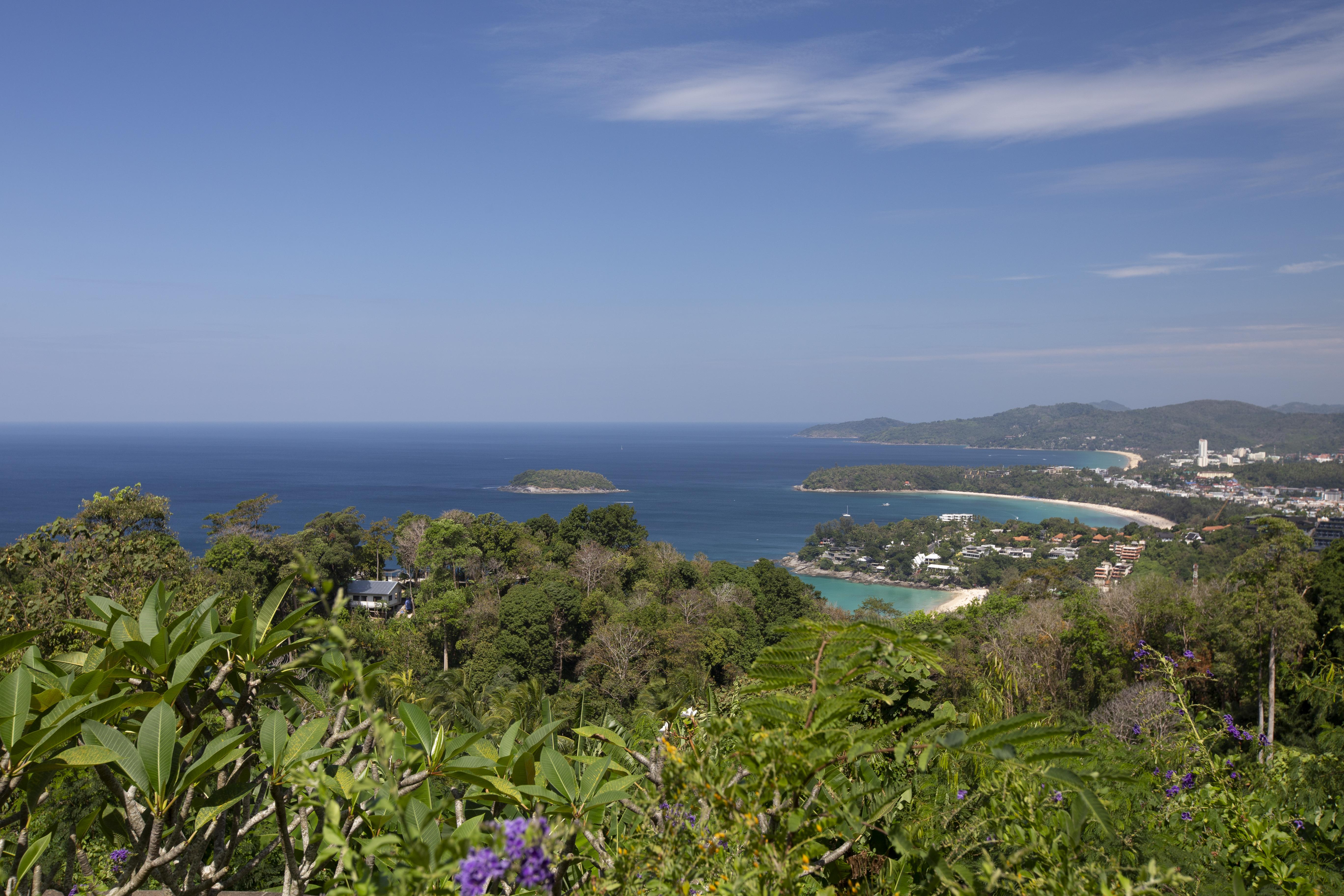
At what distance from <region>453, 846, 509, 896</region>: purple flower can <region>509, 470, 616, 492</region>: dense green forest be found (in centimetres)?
8051

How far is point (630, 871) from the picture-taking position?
1077 millimetres

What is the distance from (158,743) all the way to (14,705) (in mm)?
221

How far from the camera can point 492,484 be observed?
86.3 meters

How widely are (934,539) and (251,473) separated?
262ft

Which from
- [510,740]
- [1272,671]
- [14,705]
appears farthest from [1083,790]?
[1272,671]

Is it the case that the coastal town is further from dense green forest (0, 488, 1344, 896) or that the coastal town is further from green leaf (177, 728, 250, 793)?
green leaf (177, 728, 250, 793)

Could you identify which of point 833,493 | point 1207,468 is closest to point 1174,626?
point 833,493

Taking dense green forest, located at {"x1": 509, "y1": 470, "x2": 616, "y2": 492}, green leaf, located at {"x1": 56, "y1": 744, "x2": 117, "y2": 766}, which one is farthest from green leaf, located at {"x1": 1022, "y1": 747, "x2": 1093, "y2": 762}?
dense green forest, located at {"x1": 509, "y1": 470, "x2": 616, "y2": 492}

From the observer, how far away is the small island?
79.8 m

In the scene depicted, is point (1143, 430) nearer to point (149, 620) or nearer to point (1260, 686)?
point (1260, 686)

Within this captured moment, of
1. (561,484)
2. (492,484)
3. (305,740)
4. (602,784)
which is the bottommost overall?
(492,484)

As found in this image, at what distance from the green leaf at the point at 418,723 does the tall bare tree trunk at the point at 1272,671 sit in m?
10.7

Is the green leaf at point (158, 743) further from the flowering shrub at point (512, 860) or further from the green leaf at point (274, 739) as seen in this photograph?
the flowering shrub at point (512, 860)

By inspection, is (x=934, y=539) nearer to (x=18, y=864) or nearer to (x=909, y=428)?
(x=18, y=864)
